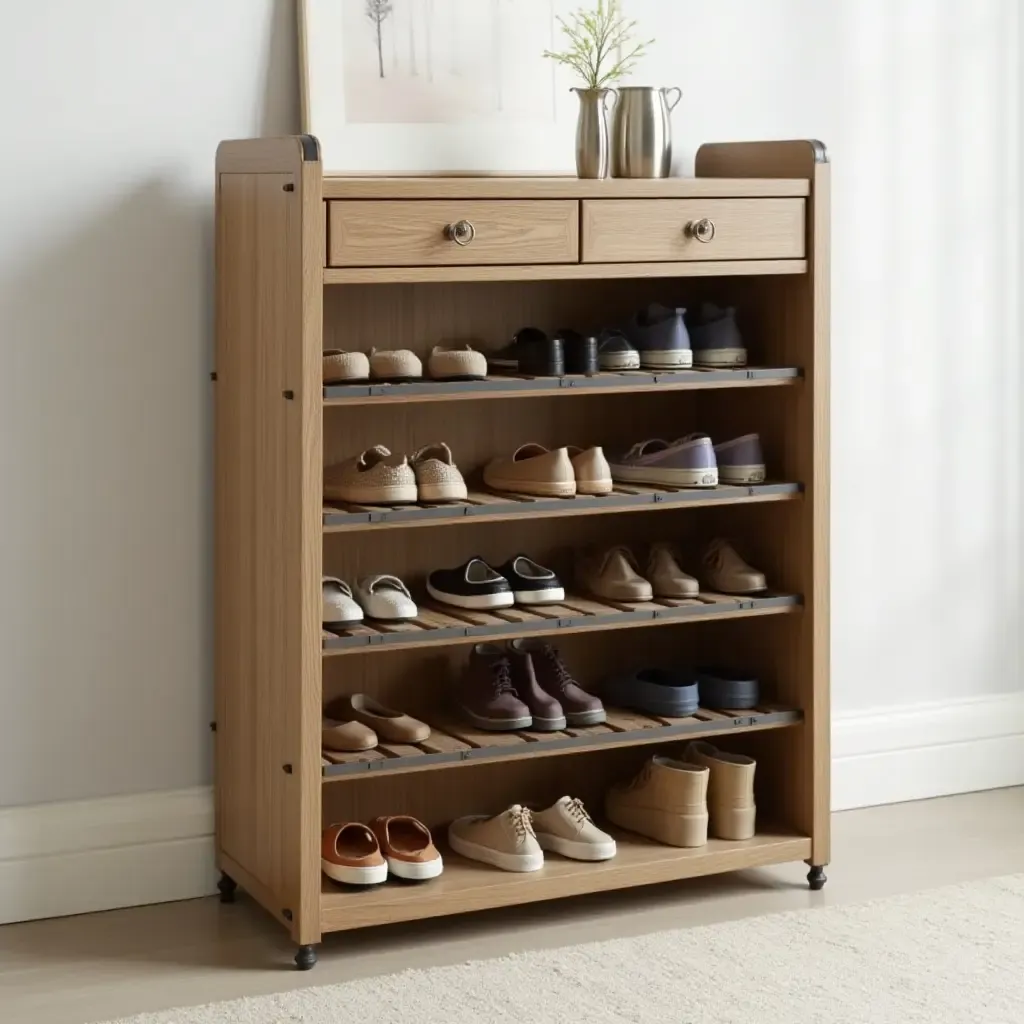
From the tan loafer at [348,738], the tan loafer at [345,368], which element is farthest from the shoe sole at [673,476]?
the tan loafer at [348,738]

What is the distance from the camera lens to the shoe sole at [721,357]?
316cm

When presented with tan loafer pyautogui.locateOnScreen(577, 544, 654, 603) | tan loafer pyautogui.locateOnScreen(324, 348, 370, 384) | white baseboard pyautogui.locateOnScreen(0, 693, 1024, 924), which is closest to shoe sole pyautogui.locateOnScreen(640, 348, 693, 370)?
tan loafer pyautogui.locateOnScreen(577, 544, 654, 603)

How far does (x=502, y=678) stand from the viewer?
3.12 m

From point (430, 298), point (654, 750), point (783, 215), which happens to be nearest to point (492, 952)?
point (654, 750)

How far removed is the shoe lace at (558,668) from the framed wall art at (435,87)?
908 millimetres

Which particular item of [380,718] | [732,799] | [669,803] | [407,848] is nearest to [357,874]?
[407,848]

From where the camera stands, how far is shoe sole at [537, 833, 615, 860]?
10.1 ft

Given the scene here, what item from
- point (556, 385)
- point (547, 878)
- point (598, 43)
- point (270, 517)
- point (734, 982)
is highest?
point (598, 43)

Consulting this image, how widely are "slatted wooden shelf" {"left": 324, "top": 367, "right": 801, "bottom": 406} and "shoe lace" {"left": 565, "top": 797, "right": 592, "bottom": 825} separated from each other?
2.46 feet

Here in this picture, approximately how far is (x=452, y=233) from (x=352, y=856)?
1.07 meters

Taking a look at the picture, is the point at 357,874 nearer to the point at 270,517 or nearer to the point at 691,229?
the point at 270,517

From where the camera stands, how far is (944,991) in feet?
8.93

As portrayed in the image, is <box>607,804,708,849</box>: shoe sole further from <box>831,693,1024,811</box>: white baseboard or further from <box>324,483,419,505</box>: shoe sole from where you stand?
<box>324,483,419,505</box>: shoe sole

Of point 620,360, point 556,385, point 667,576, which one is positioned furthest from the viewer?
point 667,576
